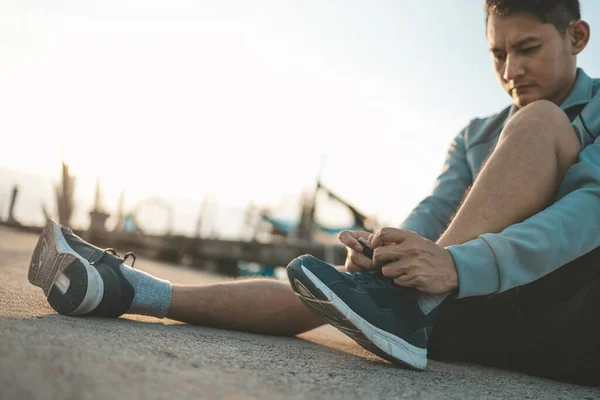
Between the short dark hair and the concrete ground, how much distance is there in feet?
4.14

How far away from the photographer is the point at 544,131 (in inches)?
54.2

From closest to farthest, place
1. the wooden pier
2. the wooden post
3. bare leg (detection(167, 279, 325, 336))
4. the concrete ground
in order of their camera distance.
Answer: the concrete ground < bare leg (detection(167, 279, 325, 336)) < the wooden pier < the wooden post

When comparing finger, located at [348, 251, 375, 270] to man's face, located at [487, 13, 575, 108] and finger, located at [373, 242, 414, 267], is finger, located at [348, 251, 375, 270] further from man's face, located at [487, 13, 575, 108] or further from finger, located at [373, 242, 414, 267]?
man's face, located at [487, 13, 575, 108]

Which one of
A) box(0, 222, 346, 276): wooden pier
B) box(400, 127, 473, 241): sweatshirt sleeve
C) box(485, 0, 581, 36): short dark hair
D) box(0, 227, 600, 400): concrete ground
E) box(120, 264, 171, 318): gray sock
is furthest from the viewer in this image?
box(0, 222, 346, 276): wooden pier

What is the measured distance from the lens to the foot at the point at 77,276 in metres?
1.37

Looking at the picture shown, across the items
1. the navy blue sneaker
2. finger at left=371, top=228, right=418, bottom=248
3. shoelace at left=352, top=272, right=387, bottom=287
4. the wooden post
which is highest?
finger at left=371, top=228, right=418, bottom=248

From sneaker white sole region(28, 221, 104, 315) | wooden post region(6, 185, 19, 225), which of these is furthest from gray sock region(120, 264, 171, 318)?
wooden post region(6, 185, 19, 225)

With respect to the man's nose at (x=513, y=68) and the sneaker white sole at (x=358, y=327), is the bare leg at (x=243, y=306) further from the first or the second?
the man's nose at (x=513, y=68)

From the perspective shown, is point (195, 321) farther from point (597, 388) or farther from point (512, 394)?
point (597, 388)

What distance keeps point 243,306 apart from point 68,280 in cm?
56

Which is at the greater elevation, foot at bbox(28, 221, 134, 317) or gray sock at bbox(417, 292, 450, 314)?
gray sock at bbox(417, 292, 450, 314)

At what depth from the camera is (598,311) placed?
51.6 inches

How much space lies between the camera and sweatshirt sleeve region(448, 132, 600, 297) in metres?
1.22

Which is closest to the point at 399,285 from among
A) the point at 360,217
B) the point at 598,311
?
the point at 598,311
